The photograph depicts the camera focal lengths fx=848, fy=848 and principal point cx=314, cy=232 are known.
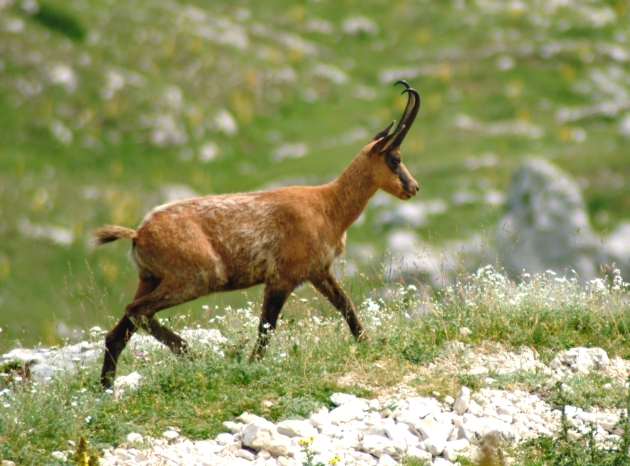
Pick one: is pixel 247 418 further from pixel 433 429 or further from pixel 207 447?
pixel 433 429

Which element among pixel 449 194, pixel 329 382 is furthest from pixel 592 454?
pixel 449 194

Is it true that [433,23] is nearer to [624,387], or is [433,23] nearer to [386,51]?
[386,51]

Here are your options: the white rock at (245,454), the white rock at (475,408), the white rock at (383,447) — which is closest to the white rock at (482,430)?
the white rock at (475,408)

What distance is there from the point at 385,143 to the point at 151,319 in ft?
11.6

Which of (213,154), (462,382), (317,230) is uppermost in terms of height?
(317,230)

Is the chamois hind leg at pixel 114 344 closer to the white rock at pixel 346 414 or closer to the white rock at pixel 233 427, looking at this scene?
the white rock at pixel 233 427

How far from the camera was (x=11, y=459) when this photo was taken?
6734 millimetres

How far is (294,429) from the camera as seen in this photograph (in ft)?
23.9

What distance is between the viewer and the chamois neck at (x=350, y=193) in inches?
399

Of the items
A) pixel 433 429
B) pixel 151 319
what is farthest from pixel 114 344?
pixel 433 429

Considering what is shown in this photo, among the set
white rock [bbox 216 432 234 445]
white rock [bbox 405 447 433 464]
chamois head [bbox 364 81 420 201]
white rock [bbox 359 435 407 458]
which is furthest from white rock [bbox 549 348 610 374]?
white rock [bbox 216 432 234 445]

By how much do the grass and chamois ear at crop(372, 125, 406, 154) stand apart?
5.85 feet

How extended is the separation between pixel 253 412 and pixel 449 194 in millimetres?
25694

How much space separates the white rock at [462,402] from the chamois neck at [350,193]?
2784 mm
